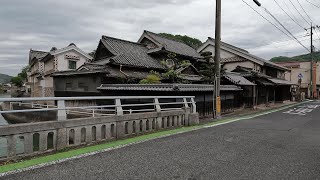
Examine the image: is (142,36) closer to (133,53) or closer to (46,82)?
(133,53)

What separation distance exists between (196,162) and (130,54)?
66.0 feet

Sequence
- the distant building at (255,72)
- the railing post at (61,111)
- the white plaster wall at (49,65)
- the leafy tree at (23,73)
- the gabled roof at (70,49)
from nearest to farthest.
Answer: the railing post at (61,111)
the distant building at (255,72)
the gabled roof at (70,49)
the white plaster wall at (49,65)
the leafy tree at (23,73)

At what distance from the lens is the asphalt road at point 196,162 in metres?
4.53

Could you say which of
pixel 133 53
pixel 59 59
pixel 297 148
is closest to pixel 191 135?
pixel 297 148

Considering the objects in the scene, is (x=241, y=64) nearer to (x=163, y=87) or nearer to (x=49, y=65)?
(x=163, y=87)

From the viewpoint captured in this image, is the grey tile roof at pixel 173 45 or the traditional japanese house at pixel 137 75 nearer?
the traditional japanese house at pixel 137 75

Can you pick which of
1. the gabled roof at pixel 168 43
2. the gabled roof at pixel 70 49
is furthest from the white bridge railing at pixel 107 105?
the gabled roof at pixel 70 49

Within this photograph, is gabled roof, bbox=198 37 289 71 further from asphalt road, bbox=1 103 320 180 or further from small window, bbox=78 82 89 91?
asphalt road, bbox=1 103 320 180

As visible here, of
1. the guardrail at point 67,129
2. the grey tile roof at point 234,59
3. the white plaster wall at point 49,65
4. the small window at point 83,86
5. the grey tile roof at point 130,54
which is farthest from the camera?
the white plaster wall at point 49,65

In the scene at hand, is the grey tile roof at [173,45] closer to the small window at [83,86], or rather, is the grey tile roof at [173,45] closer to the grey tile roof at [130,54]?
the grey tile roof at [130,54]

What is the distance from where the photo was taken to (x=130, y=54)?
24484 millimetres

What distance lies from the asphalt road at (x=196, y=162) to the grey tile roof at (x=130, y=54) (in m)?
15.8

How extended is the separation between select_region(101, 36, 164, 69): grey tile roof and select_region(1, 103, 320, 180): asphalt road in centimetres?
1577

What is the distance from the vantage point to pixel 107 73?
1944 cm
